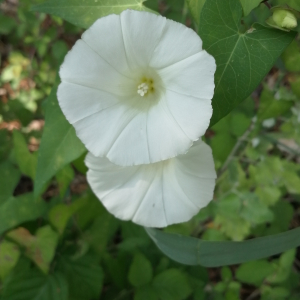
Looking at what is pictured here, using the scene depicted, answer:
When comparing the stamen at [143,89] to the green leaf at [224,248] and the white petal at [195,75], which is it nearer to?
the white petal at [195,75]

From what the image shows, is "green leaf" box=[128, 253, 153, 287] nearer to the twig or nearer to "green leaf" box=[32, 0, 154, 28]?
the twig

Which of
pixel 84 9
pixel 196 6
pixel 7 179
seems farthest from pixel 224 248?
pixel 7 179

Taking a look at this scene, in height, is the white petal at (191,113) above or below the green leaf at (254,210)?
above

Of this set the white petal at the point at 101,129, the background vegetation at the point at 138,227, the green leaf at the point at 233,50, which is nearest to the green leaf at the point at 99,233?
the background vegetation at the point at 138,227

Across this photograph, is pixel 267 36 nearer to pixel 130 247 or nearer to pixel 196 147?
pixel 196 147

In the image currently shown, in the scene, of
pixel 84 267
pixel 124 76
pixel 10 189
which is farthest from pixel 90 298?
pixel 124 76

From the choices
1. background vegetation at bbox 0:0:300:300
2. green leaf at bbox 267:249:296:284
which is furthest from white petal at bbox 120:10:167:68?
green leaf at bbox 267:249:296:284
